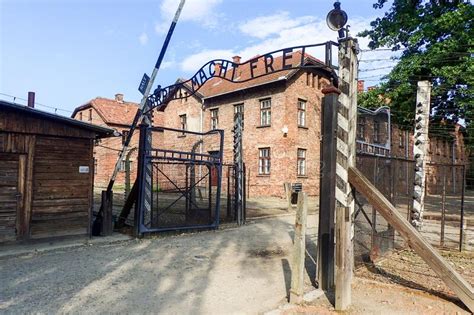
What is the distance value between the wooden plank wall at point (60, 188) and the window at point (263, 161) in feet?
49.1

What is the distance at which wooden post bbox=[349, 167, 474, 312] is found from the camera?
15.0 ft

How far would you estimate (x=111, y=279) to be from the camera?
5801mm

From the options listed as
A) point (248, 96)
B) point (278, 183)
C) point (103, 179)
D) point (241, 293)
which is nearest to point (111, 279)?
point (241, 293)

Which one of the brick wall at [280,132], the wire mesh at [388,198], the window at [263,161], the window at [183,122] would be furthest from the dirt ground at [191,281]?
the window at [183,122]

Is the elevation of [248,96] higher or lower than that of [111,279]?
higher

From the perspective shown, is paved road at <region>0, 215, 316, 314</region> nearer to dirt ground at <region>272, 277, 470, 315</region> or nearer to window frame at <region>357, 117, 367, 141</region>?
dirt ground at <region>272, 277, 470, 315</region>

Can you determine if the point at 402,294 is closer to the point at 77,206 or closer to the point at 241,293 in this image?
the point at 241,293

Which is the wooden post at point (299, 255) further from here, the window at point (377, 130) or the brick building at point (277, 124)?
the brick building at point (277, 124)

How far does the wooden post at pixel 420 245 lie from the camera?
4.57 metres

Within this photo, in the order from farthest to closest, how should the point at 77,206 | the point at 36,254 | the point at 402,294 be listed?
1. the point at 77,206
2. the point at 36,254
3. the point at 402,294

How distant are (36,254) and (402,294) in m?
6.66

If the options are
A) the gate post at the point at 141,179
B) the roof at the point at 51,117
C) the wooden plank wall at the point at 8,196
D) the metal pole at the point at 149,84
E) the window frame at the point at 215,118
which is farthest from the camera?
the window frame at the point at 215,118

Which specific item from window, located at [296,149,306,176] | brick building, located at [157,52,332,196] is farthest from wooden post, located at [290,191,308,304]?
window, located at [296,149,306,176]

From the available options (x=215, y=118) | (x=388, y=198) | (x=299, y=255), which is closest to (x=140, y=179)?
(x=299, y=255)
